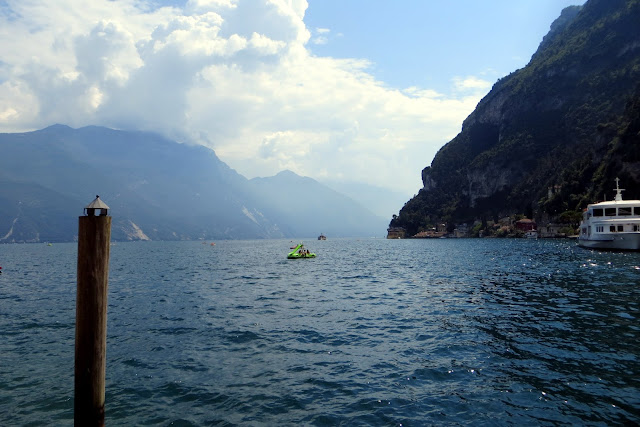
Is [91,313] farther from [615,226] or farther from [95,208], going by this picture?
[615,226]

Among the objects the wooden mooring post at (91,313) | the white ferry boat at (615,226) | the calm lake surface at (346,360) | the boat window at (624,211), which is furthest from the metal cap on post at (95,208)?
the boat window at (624,211)

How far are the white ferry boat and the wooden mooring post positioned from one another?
273 feet

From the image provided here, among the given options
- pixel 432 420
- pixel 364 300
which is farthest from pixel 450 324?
pixel 432 420

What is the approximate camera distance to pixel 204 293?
36.0 meters

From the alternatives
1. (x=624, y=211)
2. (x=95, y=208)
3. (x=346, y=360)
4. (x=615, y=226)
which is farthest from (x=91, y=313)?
(x=624, y=211)

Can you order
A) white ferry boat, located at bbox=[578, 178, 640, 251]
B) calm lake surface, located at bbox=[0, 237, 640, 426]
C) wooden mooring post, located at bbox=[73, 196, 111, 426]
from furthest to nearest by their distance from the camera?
white ferry boat, located at bbox=[578, 178, 640, 251] → calm lake surface, located at bbox=[0, 237, 640, 426] → wooden mooring post, located at bbox=[73, 196, 111, 426]

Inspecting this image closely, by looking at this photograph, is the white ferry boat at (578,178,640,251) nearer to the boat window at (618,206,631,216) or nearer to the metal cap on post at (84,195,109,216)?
the boat window at (618,206,631,216)

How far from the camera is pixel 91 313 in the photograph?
8438 millimetres

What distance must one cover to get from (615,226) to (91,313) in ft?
292

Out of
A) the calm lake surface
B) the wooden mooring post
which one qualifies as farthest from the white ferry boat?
the wooden mooring post

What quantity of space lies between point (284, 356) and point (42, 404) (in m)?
8.45

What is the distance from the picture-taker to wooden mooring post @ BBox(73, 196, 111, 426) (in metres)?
8.24

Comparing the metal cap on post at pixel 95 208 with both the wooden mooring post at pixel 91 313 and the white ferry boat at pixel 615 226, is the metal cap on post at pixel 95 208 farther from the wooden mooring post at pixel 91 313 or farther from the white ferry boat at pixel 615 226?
the white ferry boat at pixel 615 226

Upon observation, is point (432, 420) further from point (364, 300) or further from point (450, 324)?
point (364, 300)
